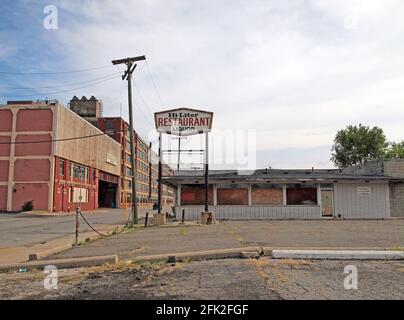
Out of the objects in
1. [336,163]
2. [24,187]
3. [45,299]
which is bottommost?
[45,299]

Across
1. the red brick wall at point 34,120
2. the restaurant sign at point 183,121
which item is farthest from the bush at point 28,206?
the restaurant sign at point 183,121

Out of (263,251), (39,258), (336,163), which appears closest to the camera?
(263,251)

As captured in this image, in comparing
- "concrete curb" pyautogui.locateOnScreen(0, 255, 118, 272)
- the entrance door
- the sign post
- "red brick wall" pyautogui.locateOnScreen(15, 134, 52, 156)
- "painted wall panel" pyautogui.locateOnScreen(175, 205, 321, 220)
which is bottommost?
"concrete curb" pyautogui.locateOnScreen(0, 255, 118, 272)

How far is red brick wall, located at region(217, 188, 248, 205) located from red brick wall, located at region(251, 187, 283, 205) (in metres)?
0.64

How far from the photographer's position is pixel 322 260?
30.6 ft

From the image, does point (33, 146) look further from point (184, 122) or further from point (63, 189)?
point (184, 122)

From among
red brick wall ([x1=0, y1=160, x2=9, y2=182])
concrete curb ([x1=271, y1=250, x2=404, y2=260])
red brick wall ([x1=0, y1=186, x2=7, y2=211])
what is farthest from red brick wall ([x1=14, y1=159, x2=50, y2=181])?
concrete curb ([x1=271, y1=250, x2=404, y2=260])

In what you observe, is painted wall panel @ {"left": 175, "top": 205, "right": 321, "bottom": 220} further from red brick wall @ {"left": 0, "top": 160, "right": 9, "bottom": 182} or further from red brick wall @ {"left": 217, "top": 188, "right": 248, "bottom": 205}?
red brick wall @ {"left": 0, "top": 160, "right": 9, "bottom": 182}

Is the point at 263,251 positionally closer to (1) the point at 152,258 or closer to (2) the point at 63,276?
(1) the point at 152,258

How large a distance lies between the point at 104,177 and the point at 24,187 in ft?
89.4

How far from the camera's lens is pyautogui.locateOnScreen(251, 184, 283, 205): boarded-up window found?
1115 inches

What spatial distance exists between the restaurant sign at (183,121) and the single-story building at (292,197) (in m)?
3.69

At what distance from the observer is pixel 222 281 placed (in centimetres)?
729

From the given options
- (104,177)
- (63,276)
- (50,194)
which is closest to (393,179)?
(63,276)
